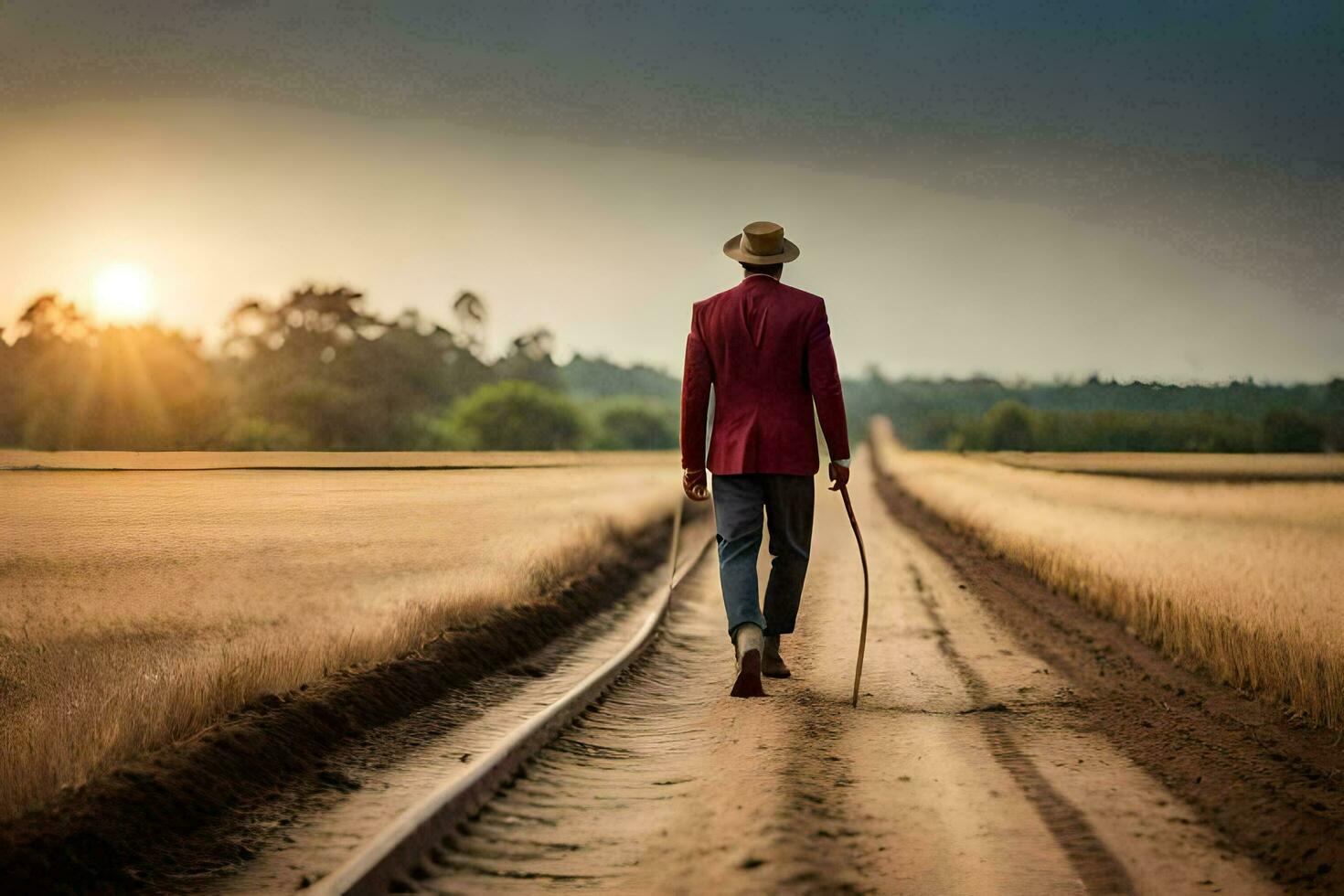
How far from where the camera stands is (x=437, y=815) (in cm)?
441

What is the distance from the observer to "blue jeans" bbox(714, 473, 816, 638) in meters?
6.86

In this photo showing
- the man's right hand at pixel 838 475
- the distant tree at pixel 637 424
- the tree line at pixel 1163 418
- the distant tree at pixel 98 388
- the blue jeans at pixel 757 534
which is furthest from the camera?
the distant tree at pixel 637 424

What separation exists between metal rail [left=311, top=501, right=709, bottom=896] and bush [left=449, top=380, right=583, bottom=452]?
57.8 meters

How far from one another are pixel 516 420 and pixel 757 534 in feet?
→ 227

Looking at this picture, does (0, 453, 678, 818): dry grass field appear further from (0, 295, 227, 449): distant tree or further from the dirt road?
the dirt road

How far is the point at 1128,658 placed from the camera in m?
8.77

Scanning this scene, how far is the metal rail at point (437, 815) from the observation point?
3.78m

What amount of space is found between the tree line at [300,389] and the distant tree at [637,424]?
7.8 inches

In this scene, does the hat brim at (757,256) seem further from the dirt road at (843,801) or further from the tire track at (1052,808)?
the tire track at (1052,808)

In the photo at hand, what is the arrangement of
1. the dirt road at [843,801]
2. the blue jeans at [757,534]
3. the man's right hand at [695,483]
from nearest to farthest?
the dirt road at [843,801]
the blue jeans at [757,534]
the man's right hand at [695,483]

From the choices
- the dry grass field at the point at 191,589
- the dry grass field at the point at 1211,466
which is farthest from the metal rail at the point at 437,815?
the dry grass field at the point at 1211,466

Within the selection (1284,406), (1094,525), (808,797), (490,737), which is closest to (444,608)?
(490,737)

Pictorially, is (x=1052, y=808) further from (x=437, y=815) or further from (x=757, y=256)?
(x=757, y=256)

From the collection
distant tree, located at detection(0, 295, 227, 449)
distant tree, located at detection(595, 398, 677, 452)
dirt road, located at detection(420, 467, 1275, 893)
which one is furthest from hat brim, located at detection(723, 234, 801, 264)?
distant tree, located at detection(595, 398, 677, 452)
